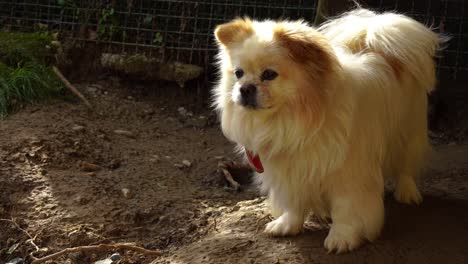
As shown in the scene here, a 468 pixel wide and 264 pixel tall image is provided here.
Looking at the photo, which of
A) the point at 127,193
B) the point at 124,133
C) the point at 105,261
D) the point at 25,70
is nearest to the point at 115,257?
the point at 105,261

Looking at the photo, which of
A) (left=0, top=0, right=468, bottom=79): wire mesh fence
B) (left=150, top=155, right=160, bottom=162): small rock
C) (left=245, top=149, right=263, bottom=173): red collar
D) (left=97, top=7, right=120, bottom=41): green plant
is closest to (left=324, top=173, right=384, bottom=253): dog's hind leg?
(left=245, top=149, right=263, bottom=173): red collar

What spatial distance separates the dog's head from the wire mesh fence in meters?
2.56

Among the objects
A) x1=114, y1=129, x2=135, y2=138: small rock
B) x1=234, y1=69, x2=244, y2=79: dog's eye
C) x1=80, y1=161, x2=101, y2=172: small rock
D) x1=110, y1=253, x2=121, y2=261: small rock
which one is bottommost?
x1=110, y1=253, x2=121, y2=261: small rock

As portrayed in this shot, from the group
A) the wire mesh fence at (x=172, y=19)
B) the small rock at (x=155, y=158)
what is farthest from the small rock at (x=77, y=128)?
the wire mesh fence at (x=172, y=19)

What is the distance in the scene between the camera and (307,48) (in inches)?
118

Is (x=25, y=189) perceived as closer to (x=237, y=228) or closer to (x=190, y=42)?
(x=237, y=228)

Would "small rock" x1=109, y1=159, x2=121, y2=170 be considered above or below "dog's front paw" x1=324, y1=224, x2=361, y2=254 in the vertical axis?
below

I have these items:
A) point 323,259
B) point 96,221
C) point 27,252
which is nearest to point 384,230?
point 323,259

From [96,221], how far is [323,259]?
141cm

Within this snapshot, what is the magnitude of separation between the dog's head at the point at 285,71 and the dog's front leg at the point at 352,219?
0.48m

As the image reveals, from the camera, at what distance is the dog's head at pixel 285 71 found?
299cm

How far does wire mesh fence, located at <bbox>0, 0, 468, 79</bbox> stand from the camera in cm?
543

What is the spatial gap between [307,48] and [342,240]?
3.03 ft

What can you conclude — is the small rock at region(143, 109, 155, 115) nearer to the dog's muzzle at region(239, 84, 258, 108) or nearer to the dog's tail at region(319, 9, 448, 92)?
the dog's tail at region(319, 9, 448, 92)
